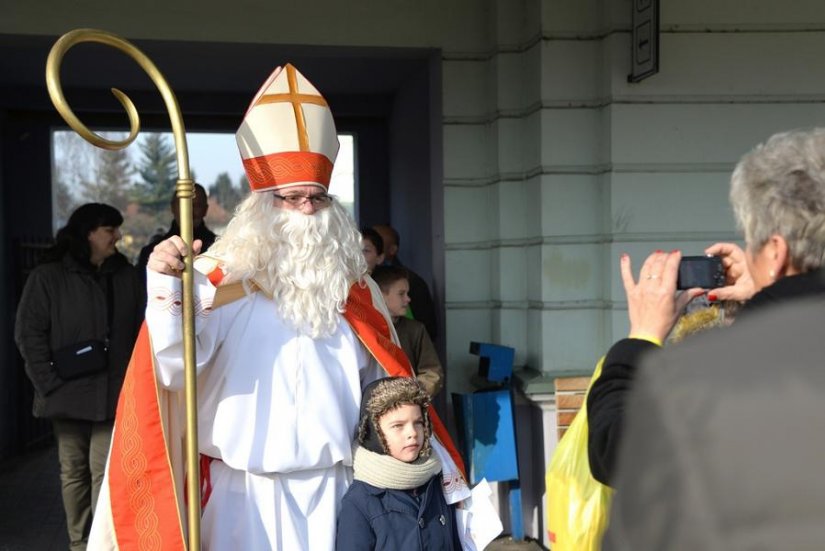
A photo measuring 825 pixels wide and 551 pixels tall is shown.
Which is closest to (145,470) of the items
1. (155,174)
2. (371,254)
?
(371,254)

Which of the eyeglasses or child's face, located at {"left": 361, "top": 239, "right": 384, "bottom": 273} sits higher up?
the eyeglasses

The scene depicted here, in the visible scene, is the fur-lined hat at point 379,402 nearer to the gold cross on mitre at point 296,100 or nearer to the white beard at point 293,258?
the white beard at point 293,258

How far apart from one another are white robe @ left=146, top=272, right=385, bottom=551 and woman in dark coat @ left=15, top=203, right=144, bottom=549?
2.13 metres

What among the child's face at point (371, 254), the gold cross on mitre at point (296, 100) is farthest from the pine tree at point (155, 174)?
the gold cross on mitre at point (296, 100)

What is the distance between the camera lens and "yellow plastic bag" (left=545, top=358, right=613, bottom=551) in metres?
1.94

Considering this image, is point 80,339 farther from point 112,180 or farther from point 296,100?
point 112,180

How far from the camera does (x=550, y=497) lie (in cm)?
202

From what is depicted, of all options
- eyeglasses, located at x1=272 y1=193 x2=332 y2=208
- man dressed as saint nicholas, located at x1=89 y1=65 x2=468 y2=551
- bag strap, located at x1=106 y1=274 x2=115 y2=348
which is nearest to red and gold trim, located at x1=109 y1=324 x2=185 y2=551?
man dressed as saint nicholas, located at x1=89 y1=65 x2=468 y2=551

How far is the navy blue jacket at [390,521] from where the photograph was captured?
285cm

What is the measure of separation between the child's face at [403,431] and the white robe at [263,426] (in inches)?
4.9

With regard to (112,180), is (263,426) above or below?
below

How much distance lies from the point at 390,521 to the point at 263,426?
48 centimetres

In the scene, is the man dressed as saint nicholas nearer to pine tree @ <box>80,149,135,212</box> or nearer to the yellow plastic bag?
the yellow plastic bag

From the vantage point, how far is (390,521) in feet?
9.50
